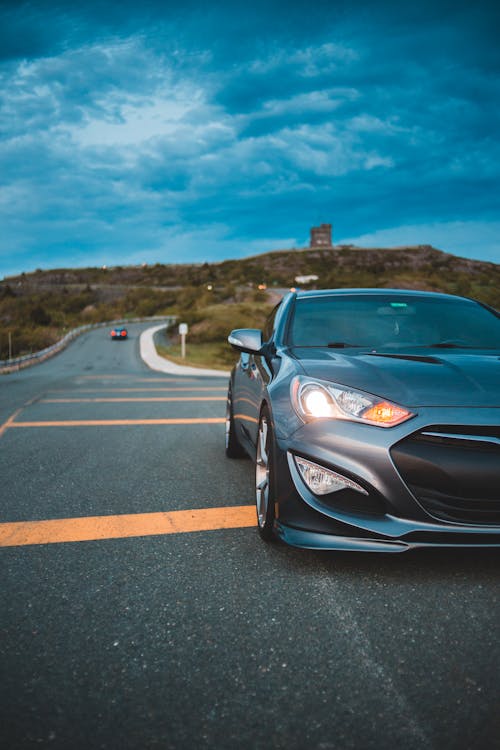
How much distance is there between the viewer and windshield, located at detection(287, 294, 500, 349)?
4.23 meters

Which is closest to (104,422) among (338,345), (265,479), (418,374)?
(338,345)

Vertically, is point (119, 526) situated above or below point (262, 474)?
below

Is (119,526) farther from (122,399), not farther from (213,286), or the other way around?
(213,286)

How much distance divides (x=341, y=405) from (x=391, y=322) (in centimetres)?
164

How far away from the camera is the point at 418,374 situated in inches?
123

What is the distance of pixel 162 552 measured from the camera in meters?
3.37

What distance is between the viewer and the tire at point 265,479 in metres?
3.33

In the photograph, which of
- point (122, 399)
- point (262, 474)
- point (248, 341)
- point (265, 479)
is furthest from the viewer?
point (122, 399)

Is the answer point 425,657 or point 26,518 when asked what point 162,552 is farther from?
point 425,657

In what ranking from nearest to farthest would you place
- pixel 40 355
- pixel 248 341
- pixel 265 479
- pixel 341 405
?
pixel 341 405
pixel 265 479
pixel 248 341
pixel 40 355

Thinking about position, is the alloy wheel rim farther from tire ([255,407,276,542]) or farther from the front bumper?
the front bumper

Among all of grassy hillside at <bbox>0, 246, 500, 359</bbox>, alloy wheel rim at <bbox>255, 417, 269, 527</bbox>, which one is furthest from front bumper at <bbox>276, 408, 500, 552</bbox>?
grassy hillside at <bbox>0, 246, 500, 359</bbox>

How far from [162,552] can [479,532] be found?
172 centimetres

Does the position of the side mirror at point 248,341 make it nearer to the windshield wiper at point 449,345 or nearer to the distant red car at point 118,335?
the windshield wiper at point 449,345
